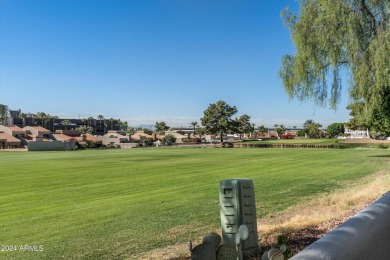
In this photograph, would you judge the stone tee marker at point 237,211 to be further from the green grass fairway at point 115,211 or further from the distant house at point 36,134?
the distant house at point 36,134

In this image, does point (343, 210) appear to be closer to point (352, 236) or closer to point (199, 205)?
point (199, 205)

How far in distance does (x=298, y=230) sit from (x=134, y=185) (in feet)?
44.2

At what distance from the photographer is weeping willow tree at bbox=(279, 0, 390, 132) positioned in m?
17.6

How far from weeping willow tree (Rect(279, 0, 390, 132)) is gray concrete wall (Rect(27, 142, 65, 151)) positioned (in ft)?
289

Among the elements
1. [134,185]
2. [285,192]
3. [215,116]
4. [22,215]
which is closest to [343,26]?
[285,192]

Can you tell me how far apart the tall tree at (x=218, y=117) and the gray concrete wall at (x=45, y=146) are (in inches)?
1973

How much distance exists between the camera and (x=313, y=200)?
14.5 meters

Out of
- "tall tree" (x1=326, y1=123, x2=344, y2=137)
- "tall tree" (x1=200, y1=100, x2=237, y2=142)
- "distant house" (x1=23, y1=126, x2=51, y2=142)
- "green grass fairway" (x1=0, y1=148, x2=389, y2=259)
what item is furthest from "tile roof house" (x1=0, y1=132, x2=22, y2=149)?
"tall tree" (x1=326, y1=123, x2=344, y2=137)

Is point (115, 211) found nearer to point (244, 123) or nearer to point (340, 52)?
point (340, 52)

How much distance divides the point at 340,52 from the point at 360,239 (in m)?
17.1

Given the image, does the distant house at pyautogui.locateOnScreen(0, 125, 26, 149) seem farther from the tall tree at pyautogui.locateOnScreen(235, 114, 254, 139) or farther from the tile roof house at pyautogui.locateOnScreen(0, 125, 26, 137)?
the tall tree at pyautogui.locateOnScreen(235, 114, 254, 139)

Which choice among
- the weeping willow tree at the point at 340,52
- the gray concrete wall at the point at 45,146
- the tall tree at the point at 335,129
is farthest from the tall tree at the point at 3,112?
the weeping willow tree at the point at 340,52

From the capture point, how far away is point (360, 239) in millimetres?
3828

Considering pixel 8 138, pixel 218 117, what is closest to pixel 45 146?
pixel 8 138
